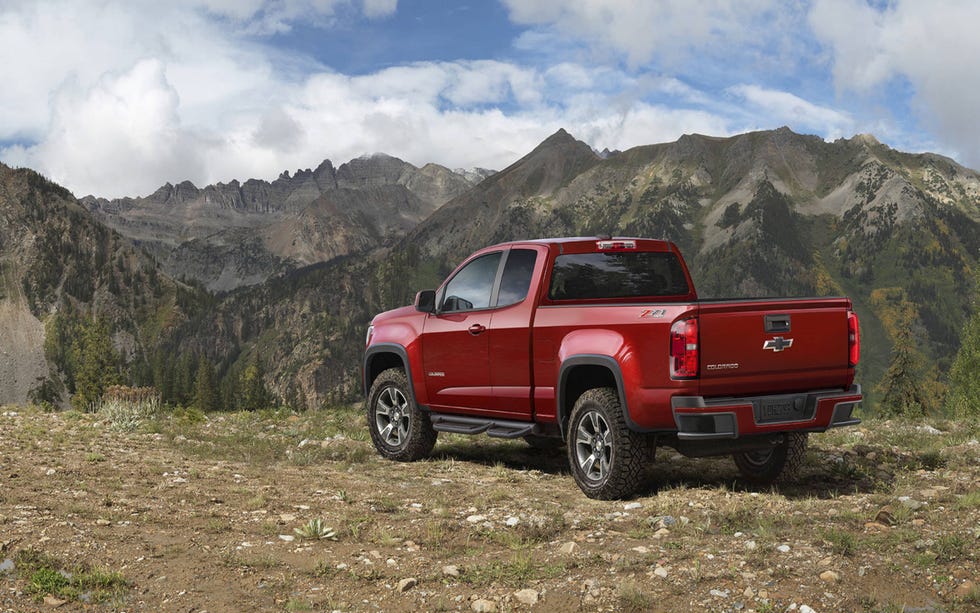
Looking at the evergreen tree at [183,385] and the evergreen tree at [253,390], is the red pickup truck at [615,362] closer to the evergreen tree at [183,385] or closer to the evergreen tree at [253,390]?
the evergreen tree at [183,385]

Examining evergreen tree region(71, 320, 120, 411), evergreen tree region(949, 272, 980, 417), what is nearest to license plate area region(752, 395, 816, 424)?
evergreen tree region(949, 272, 980, 417)

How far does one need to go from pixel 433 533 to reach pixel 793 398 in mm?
3592

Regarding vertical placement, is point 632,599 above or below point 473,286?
below

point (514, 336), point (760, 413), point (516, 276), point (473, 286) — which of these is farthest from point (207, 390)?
point (760, 413)

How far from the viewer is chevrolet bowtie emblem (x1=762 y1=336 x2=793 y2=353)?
7.29m

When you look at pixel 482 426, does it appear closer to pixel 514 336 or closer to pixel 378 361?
pixel 514 336

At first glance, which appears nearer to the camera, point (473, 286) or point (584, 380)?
point (584, 380)

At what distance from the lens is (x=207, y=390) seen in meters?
136

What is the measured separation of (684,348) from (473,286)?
11.3 feet

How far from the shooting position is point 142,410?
15.9 meters

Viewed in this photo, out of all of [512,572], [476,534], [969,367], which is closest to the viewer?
[512,572]

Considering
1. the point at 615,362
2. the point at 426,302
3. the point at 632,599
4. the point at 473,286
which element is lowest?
the point at 632,599

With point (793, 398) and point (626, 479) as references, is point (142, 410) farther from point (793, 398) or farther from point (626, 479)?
point (793, 398)

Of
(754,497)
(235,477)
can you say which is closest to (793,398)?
(754,497)
